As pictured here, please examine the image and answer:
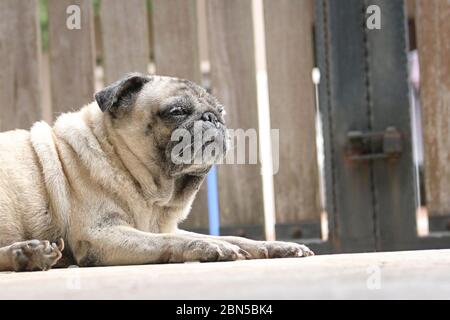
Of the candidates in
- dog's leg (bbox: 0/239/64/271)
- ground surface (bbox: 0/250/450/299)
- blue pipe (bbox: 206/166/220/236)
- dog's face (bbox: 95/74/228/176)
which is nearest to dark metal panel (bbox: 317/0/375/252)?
blue pipe (bbox: 206/166/220/236)

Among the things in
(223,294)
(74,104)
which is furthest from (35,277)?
(74,104)

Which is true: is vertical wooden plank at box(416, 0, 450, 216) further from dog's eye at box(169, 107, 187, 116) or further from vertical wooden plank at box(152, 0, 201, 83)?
dog's eye at box(169, 107, 187, 116)

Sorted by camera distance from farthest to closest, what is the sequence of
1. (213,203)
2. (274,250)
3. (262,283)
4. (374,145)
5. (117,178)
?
(213,203), (374,145), (117,178), (274,250), (262,283)

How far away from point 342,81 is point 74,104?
1.70m

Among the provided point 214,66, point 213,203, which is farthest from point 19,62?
point 213,203

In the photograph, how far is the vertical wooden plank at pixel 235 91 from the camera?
4730mm

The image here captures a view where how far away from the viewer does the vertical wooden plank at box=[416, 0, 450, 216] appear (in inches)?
181

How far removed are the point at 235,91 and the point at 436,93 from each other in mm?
1240

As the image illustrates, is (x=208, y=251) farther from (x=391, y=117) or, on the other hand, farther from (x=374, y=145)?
(x=391, y=117)

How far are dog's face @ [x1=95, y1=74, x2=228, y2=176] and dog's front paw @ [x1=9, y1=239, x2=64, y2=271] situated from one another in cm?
83

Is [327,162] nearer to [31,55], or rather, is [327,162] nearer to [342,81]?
[342,81]

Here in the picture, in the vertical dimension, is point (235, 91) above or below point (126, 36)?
below

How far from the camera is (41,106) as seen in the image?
4.89 m

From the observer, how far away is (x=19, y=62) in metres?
4.88
